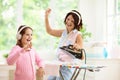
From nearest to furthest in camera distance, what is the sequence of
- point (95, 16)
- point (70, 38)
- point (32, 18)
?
point (70, 38) < point (32, 18) < point (95, 16)

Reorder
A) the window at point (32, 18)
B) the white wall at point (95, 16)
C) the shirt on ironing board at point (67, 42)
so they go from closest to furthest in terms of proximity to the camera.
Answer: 1. the shirt on ironing board at point (67, 42)
2. the window at point (32, 18)
3. the white wall at point (95, 16)

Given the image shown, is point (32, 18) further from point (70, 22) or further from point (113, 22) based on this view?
point (70, 22)

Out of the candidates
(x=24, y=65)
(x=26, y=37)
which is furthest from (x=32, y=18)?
→ (x=24, y=65)

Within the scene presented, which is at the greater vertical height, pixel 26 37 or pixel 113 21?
pixel 113 21

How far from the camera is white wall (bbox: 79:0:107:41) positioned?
12.7 ft

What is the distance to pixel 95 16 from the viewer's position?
396cm

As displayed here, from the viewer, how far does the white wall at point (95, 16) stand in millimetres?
3883

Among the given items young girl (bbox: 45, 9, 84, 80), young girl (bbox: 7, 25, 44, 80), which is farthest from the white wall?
young girl (bbox: 7, 25, 44, 80)

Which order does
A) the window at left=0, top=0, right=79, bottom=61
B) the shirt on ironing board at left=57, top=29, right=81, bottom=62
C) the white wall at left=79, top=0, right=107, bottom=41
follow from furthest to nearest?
the white wall at left=79, top=0, right=107, bottom=41 < the window at left=0, top=0, right=79, bottom=61 < the shirt on ironing board at left=57, top=29, right=81, bottom=62

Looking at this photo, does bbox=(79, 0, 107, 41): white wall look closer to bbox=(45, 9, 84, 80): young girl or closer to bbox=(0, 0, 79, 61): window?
bbox=(0, 0, 79, 61): window

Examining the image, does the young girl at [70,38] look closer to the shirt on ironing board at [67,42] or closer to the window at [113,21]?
the shirt on ironing board at [67,42]

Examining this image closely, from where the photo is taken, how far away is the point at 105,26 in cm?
388

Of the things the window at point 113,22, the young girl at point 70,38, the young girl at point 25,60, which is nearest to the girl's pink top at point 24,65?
the young girl at point 25,60

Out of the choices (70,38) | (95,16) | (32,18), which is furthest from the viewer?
(95,16)
